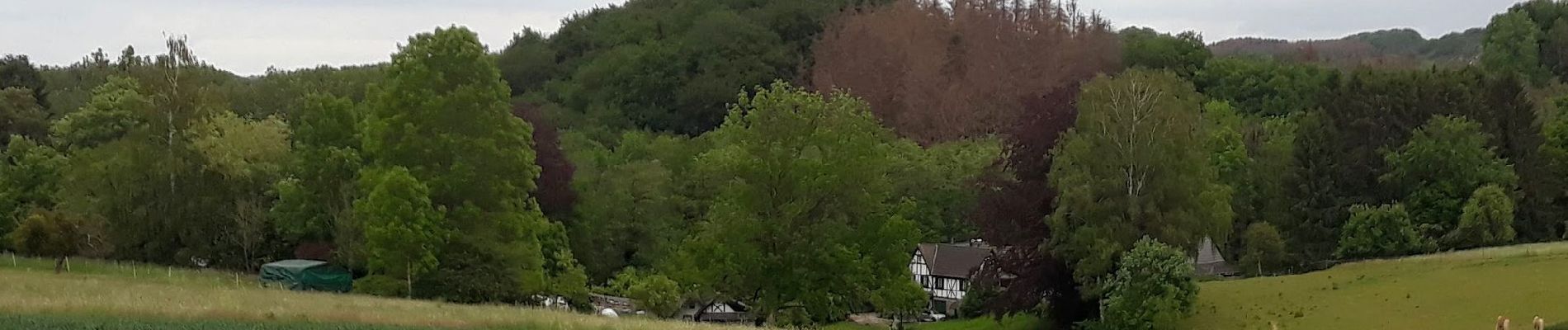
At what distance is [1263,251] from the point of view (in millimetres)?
52094

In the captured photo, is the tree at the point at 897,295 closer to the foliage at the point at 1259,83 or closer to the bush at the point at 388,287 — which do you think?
the bush at the point at 388,287

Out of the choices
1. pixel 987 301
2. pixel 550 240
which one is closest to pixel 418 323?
pixel 550 240

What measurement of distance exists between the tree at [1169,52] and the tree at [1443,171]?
39.8 m

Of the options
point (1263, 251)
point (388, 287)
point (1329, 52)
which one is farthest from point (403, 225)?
point (1329, 52)

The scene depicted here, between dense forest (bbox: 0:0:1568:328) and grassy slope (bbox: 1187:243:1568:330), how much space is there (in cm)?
215

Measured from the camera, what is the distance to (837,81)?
84.0 metres

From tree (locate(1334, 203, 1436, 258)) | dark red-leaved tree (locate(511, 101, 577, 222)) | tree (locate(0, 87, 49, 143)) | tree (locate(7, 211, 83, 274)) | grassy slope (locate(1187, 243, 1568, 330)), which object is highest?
tree (locate(0, 87, 49, 143))

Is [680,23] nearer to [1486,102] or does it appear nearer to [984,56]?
[984,56]

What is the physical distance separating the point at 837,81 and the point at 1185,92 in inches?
1636

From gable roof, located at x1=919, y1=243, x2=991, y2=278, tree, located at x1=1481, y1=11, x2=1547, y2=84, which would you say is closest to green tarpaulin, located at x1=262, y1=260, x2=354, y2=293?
gable roof, located at x1=919, y1=243, x2=991, y2=278

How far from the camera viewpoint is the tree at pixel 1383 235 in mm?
48688

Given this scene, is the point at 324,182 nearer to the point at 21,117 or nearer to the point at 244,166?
the point at 244,166

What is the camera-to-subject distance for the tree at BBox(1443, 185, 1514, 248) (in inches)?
1874

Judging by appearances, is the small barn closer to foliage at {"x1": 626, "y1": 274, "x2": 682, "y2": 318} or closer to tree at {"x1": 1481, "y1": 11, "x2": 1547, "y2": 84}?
foliage at {"x1": 626, "y1": 274, "x2": 682, "y2": 318}
